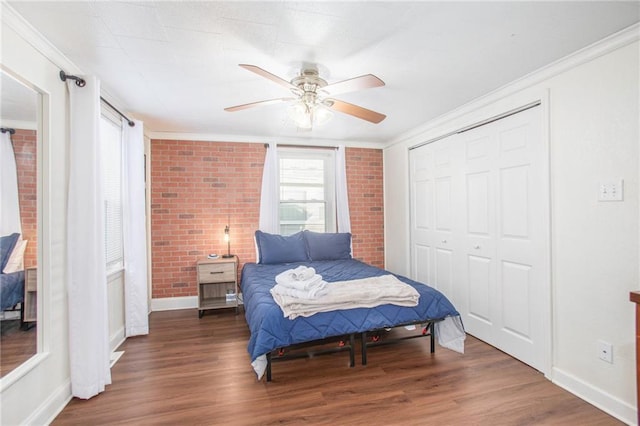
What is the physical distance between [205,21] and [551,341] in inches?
126

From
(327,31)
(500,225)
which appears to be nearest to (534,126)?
(500,225)

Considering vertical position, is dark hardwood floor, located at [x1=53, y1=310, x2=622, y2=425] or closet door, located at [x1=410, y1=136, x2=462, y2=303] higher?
closet door, located at [x1=410, y1=136, x2=462, y2=303]

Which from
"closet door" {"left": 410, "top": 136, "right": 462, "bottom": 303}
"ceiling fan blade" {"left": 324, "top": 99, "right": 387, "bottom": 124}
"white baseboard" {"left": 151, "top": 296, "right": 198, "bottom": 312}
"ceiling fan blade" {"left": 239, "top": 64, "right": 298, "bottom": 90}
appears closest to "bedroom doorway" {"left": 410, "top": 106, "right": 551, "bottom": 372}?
"closet door" {"left": 410, "top": 136, "right": 462, "bottom": 303}

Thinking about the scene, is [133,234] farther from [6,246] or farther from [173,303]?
[6,246]

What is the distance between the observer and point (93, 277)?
220cm

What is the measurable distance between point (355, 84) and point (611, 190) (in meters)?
1.75

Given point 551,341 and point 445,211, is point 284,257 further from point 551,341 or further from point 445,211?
point 551,341

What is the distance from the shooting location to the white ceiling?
65.5 inches

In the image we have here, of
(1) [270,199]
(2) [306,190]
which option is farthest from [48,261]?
(2) [306,190]

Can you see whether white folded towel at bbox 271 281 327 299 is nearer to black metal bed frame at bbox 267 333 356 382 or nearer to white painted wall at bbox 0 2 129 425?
black metal bed frame at bbox 267 333 356 382

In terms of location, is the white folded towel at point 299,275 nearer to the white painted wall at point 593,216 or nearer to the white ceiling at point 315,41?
the white ceiling at point 315,41

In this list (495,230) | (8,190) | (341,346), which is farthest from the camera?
(495,230)

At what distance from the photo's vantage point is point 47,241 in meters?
1.97

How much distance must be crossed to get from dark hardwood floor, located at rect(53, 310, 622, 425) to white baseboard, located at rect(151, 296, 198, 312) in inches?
45.4
